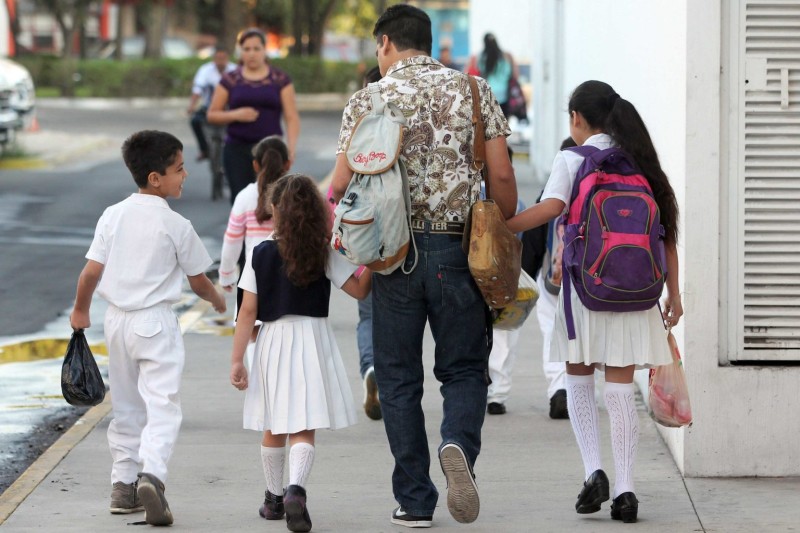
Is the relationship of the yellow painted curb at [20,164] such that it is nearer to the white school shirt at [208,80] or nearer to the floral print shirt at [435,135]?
the white school shirt at [208,80]

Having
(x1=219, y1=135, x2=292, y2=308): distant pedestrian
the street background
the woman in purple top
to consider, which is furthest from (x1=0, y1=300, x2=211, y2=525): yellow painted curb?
the woman in purple top

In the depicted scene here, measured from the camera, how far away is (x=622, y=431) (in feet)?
18.0

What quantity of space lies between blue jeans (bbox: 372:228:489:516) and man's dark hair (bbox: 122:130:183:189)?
3.18ft

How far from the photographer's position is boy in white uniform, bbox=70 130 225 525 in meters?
5.54

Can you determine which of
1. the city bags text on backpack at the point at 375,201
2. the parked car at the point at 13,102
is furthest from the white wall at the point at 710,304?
the parked car at the point at 13,102

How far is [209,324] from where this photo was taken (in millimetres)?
10531

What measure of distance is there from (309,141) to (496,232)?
76.4 ft

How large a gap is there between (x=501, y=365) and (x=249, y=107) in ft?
13.7

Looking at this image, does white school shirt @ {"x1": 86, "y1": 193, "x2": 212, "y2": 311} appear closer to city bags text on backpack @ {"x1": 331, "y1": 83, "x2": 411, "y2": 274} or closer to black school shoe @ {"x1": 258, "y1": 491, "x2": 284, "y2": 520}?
city bags text on backpack @ {"x1": 331, "y1": 83, "x2": 411, "y2": 274}

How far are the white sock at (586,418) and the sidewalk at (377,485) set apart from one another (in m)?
0.23

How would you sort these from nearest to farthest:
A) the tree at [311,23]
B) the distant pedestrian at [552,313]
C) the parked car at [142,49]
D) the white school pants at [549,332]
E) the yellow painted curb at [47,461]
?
the yellow painted curb at [47,461], the distant pedestrian at [552,313], the white school pants at [549,332], the tree at [311,23], the parked car at [142,49]

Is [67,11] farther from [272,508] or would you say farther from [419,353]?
[419,353]

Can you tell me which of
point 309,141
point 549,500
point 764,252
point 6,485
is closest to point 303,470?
point 549,500

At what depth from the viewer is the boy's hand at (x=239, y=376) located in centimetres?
544
